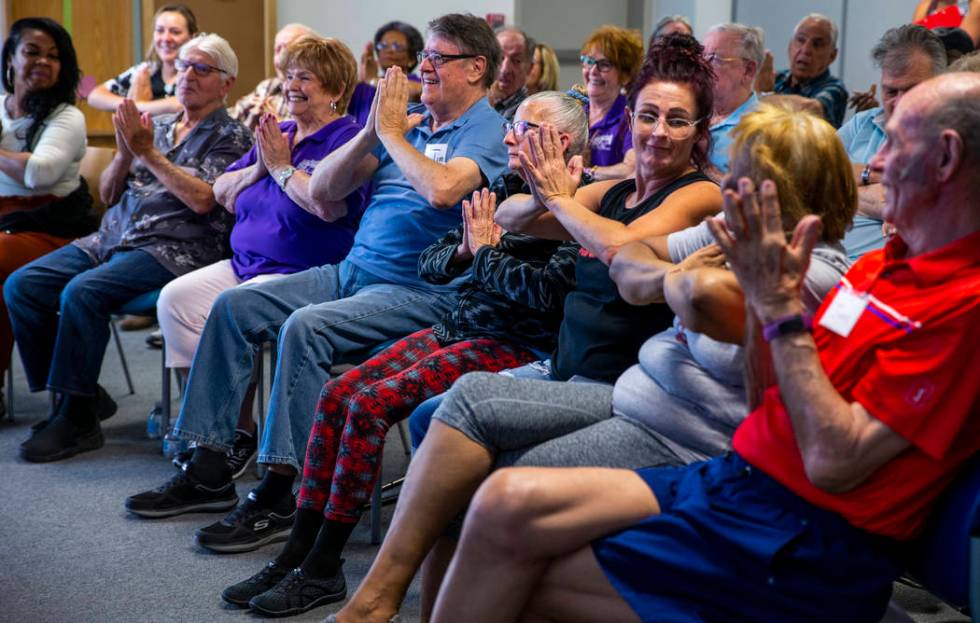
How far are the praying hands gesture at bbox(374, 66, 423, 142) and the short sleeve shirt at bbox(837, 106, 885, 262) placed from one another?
115 centimetres

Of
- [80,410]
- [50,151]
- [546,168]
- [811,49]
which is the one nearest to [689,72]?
[546,168]

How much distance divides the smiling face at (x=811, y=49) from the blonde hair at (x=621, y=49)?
1136 millimetres

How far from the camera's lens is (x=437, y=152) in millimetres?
2998

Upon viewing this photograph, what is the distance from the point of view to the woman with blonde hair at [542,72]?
5.52 m

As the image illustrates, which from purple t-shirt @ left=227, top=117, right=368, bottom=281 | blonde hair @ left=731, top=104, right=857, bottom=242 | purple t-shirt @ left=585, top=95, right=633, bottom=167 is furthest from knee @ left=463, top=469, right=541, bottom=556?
purple t-shirt @ left=585, top=95, right=633, bottom=167

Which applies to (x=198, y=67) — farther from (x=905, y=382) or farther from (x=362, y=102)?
(x=905, y=382)

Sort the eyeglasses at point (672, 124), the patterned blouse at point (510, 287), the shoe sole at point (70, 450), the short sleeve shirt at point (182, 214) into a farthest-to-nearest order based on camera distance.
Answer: the short sleeve shirt at point (182, 214) < the shoe sole at point (70, 450) < the patterned blouse at point (510, 287) < the eyeglasses at point (672, 124)

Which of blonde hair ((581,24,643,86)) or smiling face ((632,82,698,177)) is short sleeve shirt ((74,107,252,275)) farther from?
smiling face ((632,82,698,177))

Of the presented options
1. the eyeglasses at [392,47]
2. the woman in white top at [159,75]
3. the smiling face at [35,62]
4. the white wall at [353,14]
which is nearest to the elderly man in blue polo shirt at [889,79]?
the eyeglasses at [392,47]

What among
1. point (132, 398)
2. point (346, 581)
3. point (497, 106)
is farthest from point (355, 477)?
point (497, 106)

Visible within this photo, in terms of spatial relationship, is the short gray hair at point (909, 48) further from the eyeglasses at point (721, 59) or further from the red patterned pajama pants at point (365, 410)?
the red patterned pajama pants at point (365, 410)

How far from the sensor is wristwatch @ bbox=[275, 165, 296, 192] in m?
3.24

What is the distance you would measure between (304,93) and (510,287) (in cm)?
126

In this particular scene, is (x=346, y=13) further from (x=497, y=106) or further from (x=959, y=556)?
(x=959, y=556)
